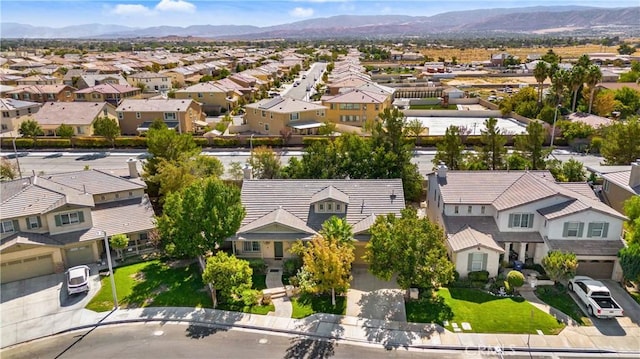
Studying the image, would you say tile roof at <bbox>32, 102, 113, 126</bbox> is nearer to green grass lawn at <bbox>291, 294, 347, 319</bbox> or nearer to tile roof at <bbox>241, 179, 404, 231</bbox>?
tile roof at <bbox>241, 179, 404, 231</bbox>

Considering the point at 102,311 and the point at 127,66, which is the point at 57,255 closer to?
the point at 102,311

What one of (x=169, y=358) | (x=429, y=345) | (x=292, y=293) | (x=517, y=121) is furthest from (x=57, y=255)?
(x=517, y=121)

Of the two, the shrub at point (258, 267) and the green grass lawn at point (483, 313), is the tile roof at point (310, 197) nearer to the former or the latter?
the shrub at point (258, 267)

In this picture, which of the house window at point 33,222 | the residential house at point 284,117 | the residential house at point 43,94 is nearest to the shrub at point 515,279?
the house window at point 33,222

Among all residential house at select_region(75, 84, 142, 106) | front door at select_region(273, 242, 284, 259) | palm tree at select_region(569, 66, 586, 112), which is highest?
palm tree at select_region(569, 66, 586, 112)

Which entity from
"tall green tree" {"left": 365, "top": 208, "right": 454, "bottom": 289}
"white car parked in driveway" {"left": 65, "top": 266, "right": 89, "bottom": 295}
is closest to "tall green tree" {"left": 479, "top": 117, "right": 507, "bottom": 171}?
"tall green tree" {"left": 365, "top": 208, "right": 454, "bottom": 289}

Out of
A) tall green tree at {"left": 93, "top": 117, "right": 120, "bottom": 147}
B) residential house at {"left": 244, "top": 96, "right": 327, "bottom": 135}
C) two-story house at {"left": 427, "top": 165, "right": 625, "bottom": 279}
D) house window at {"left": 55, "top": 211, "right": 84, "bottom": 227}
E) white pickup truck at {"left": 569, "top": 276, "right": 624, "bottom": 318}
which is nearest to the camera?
white pickup truck at {"left": 569, "top": 276, "right": 624, "bottom": 318}
